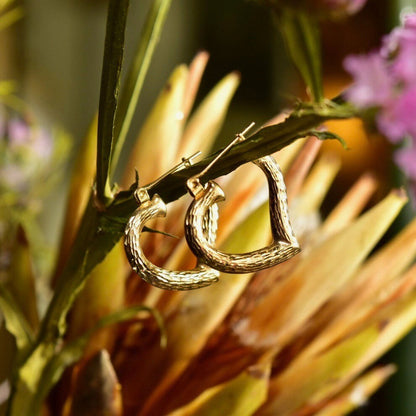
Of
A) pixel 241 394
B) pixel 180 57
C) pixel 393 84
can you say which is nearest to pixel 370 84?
pixel 393 84

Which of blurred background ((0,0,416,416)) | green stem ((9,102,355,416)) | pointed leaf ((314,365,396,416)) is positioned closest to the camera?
green stem ((9,102,355,416))

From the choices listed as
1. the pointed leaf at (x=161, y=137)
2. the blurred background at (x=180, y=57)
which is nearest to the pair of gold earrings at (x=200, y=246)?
the pointed leaf at (x=161, y=137)

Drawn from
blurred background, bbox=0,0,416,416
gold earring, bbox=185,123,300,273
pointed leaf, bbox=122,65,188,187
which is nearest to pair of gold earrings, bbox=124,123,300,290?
gold earring, bbox=185,123,300,273

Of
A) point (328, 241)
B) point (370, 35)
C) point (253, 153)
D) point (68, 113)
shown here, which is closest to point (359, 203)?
point (328, 241)

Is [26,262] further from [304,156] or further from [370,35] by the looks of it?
[370,35]

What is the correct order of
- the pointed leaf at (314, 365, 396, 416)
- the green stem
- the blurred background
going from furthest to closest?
1. the blurred background
2. the pointed leaf at (314, 365, 396, 416)
3. the green stem

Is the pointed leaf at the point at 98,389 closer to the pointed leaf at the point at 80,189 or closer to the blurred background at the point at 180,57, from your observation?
A: the pointed leaf at the point at 80,189

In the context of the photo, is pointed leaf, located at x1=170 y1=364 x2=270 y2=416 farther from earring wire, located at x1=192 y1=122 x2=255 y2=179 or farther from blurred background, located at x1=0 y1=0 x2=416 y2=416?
blurred background, located at x1=0 y1=0 x2=416 y2=416
